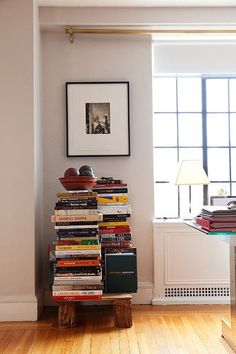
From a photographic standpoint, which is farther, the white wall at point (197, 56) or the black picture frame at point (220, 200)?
the white wall at point (197, 56)

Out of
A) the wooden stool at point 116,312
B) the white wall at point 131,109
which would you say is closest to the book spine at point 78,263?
the wooden stool at point 116,312

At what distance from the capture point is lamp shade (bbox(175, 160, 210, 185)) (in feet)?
13.3

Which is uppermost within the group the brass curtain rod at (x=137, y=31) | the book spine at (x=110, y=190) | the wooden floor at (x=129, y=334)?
the brass curtain rod at (x=137, y=31)

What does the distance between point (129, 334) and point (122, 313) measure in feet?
0.72

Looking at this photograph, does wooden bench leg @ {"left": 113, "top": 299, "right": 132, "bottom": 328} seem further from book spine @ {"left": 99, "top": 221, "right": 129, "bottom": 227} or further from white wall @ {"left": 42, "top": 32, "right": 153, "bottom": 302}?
white wall @ {"left": 42, "top": 32, "right": 153, "bottom": 302}

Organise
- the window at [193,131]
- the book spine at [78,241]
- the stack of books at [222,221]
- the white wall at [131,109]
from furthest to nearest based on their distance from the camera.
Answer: the window at [193,131] < the white wall at [131,109] < the book spine at [78,241] < the stack of books at [222,221]

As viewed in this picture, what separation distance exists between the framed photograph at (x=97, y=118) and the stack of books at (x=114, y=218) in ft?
1.98

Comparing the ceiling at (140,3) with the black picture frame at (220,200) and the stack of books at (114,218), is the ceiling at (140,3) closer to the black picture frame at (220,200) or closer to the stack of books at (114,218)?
the stack of books at (114,218)

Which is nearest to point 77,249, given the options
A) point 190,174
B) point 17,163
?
point 17,163

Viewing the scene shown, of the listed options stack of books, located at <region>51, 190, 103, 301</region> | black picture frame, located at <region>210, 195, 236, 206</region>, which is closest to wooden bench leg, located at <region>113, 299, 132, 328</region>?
stack of books, located at <region>51, 190, 103, 301</region>

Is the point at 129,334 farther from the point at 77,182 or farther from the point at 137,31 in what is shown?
the point at 137,31

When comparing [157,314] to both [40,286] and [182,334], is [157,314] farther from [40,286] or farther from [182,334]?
[40,286]

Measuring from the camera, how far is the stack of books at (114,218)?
383 cm

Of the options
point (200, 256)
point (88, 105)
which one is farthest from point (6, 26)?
point (200, 256)
